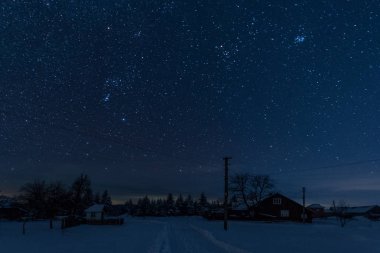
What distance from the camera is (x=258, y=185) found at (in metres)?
89.9

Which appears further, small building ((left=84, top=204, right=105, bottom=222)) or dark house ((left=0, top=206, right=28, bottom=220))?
dark house ((left=0, top=206, right=28, bottom=220))

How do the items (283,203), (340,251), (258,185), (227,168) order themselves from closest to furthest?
(340,251) → (227,168) → (283,203) → (258,185)

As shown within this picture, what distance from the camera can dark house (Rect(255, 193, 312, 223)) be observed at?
82.4 metres

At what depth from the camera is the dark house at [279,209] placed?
A: 82438mm

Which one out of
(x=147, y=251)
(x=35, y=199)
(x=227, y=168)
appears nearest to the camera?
(x=147, y=251)

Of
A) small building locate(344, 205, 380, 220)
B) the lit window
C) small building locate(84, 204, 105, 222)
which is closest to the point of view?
small building locate(84, 204, 105, 222)

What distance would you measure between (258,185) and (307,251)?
6946 centimetres

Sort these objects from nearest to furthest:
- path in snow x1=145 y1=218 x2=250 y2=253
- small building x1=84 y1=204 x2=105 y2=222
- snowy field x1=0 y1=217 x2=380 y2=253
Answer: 1. path in snow x1=145 y1=218 x2=250 y2=253
2. snowy field x1=0 y1=217 x2=380 y2=253
3. small building x1=84 y1=204 x2=105 y2=222

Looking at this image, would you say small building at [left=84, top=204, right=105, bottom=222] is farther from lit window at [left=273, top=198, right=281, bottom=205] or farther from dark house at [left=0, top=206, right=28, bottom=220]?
lit window at [left=273, top=198, right=281, bottom=205]

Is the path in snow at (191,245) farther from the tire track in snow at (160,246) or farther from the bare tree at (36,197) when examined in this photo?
the bare tree at (36,197)

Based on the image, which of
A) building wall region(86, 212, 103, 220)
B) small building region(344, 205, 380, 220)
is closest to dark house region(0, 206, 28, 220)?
building wall region(86, 212, 103, 220)

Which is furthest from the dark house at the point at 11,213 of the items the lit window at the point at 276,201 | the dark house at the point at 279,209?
the lit window at the point at 276,201

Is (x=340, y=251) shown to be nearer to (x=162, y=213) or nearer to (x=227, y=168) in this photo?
(x=227, y=168)

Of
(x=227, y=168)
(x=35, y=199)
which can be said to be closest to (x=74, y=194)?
(x=35, y=199)
